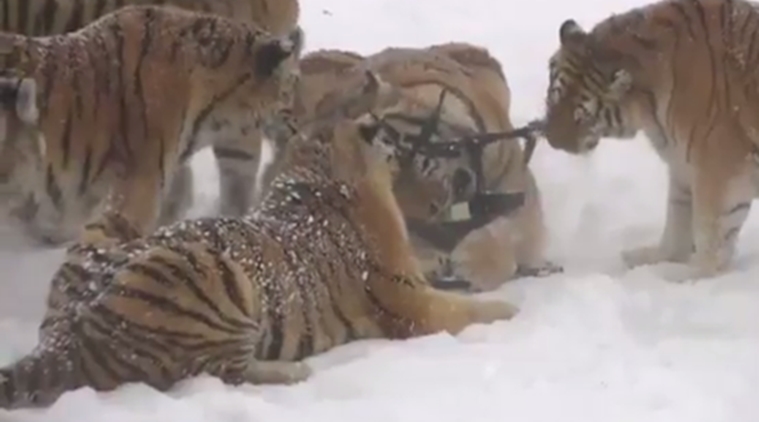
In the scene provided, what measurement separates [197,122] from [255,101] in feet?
0.55

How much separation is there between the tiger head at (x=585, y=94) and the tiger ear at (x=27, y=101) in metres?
1.49

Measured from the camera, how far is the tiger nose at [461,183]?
4.46m

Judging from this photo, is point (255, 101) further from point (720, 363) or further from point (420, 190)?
point (720, 363)

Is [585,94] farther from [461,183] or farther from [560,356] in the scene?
[560,356]

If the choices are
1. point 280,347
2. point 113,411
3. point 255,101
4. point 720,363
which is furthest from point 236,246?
point 720,363

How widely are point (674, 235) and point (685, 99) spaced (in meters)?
0.47

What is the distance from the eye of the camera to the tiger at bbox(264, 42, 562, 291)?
4.36 m

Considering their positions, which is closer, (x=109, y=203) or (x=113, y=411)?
(x=113, y=411)

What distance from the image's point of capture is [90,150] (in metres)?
4.19

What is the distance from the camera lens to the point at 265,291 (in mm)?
3637

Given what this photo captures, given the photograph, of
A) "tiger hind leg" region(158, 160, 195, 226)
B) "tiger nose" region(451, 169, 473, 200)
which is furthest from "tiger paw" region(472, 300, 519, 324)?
"tiger hind leg" region(158, 160, 195, 226)

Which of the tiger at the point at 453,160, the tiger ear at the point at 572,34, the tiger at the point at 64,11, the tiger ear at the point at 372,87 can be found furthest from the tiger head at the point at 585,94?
the tiger at the point at 64,11

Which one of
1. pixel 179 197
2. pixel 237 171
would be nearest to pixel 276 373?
pixel 237 171

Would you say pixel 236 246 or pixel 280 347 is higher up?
pixel 236 246
